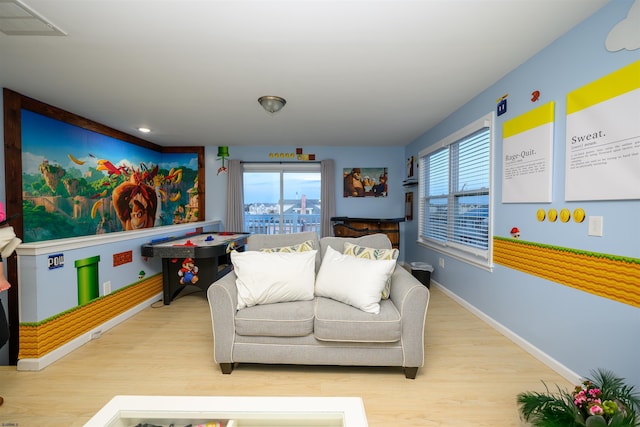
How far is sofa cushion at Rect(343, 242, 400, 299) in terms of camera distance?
2260 mm

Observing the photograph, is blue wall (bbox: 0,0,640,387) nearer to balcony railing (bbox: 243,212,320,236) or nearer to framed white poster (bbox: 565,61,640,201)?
framed white poster (bbox: 565,61,640,201)

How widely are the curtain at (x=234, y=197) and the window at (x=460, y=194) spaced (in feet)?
10.6

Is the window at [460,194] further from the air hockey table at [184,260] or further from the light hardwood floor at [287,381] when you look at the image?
the air hockey table at [184,260]

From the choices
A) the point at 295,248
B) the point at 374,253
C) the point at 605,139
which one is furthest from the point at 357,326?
the point at 605,139

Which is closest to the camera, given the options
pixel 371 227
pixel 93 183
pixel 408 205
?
pixel 93 183

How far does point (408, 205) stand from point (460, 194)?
1843mm

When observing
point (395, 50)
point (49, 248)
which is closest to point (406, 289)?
point (395, 50)

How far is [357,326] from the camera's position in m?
1.93

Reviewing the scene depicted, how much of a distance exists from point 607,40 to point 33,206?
503 centimetres

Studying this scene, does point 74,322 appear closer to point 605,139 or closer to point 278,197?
point 278,197

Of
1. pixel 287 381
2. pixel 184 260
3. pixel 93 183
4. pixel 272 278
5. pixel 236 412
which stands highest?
pixel 93 183

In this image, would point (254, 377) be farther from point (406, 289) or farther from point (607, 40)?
point (607, 40)

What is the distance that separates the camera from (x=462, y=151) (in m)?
3.50

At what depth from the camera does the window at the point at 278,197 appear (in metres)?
5.71
